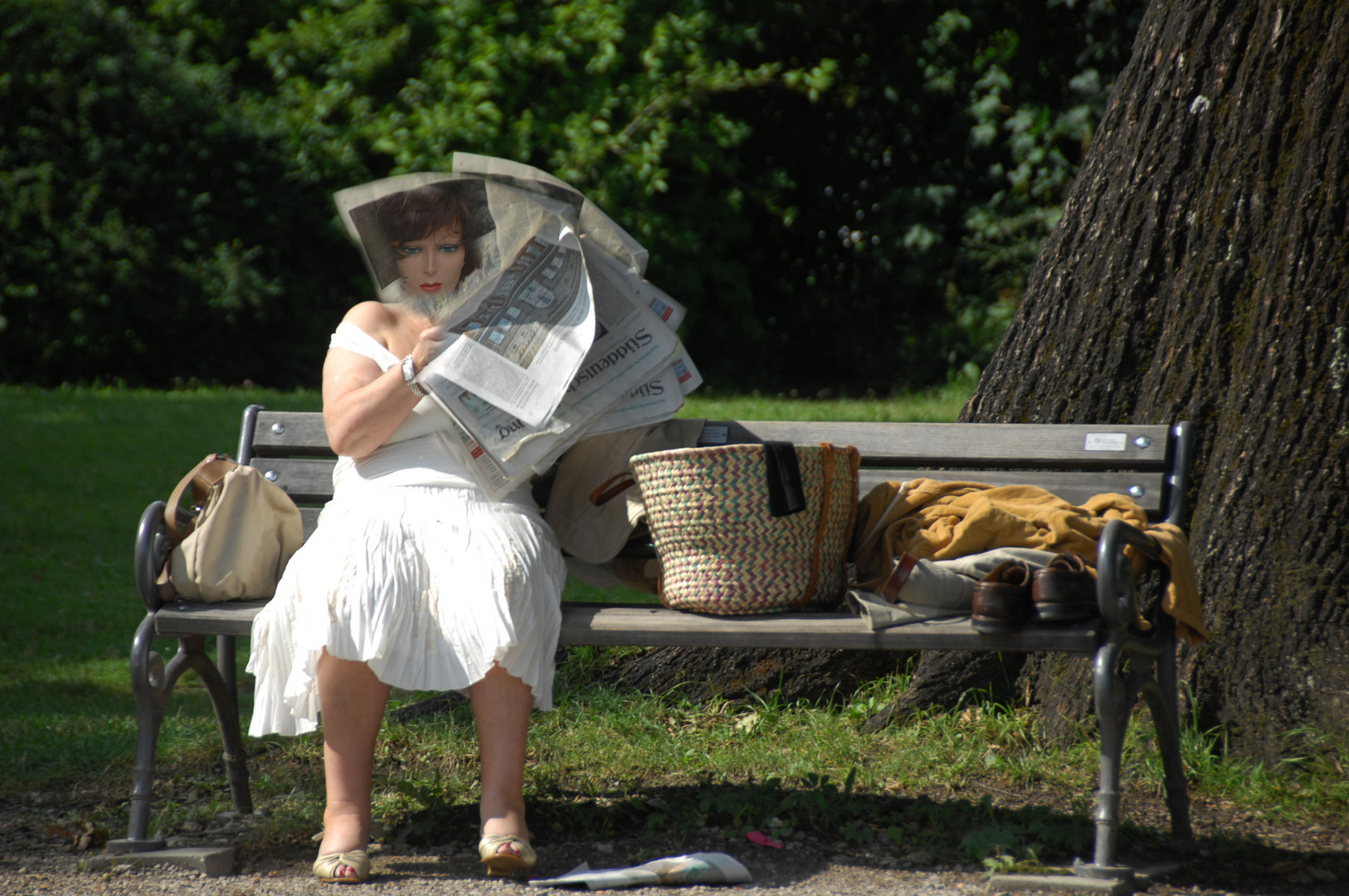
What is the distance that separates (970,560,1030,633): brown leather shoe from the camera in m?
2.43

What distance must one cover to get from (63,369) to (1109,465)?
1383 cm

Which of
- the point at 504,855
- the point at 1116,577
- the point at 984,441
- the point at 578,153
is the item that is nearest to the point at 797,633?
the point at 1116,577

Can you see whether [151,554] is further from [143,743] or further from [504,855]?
[504,855]

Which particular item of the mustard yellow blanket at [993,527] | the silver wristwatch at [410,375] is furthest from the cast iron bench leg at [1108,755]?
the silver wristwatch at [410,375]

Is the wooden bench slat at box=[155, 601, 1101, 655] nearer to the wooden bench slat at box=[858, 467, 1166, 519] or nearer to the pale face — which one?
the wooden bench slat at box=[858, 467, 1166, 519]

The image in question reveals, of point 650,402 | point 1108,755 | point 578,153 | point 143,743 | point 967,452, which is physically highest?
point 578,153

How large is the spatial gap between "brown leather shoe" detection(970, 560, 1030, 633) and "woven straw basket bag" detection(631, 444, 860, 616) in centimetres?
39

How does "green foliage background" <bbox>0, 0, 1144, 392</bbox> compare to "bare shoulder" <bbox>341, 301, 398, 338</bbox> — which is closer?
"bare shoulder" <bbox>341, 301, 398, 338</bbox>

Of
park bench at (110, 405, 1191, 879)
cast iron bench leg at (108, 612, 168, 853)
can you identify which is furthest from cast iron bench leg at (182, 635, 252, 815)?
cast iron bench leg at (108, 612, 168, 853)

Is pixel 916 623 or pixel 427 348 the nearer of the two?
pixel 916 623

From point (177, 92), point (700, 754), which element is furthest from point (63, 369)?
point (700, 754)

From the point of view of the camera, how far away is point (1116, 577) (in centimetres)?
240

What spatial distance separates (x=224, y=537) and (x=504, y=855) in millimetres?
974

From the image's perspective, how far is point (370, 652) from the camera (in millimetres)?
2514
